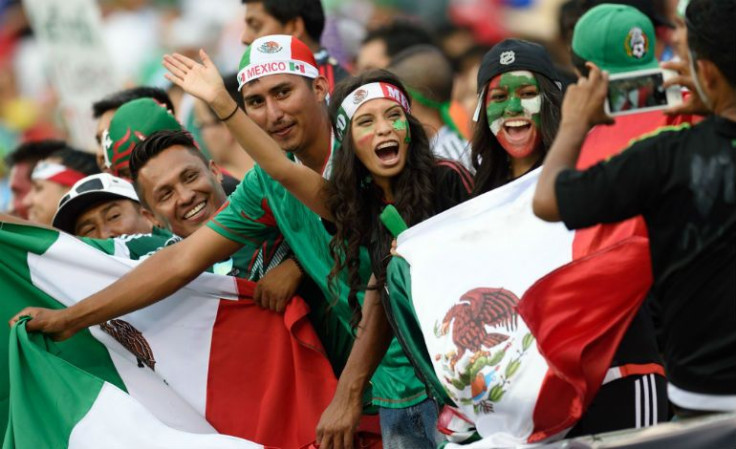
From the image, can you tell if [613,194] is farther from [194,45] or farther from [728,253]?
[194,45]

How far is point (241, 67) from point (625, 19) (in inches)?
69.4

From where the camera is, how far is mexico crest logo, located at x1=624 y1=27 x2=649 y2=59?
5094 millimetres

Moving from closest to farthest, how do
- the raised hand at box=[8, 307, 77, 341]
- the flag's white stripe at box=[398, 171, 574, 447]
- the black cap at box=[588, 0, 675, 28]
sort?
the flag's white stripe at box=[398, 171, 574, 447], the raised hand at box=[8, 307, 77, 341], the black cap at box=[588, 0, 675, 28]

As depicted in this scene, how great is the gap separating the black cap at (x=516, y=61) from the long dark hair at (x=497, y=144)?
0.04m

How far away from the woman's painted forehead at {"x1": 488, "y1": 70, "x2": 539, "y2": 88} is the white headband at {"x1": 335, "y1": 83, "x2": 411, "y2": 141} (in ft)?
1.60

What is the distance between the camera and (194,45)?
12.5 metres

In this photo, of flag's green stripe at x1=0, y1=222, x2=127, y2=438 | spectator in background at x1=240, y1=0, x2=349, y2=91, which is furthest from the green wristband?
spectator in background at x1=240, y1=0, x2=349, y2=91

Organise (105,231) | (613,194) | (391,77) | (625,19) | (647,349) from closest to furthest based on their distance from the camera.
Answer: (613,194) < (647,349) < (625,19) < (391,77) < (105,231)

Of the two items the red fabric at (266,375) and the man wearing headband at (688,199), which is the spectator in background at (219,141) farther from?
the man wearing headband at (688,199)

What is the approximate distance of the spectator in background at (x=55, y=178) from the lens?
28.7 ft

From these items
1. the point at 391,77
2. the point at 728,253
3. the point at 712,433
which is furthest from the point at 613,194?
the point at 391,77

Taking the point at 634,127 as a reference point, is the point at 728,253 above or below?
below

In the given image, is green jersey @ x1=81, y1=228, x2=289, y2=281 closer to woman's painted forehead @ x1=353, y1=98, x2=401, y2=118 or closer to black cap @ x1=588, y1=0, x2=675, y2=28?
woman's painted forehead @ x1=353, y1=98, x2=401, y2=118

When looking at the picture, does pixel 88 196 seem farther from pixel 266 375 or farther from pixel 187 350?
pixel 266 375
